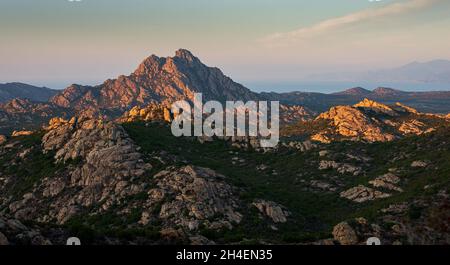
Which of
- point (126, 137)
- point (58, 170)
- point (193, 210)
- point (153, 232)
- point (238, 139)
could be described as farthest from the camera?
point (238, 139)

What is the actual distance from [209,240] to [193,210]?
62.8 feet

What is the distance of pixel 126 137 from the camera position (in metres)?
96.6

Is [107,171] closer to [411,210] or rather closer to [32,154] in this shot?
[32,154]

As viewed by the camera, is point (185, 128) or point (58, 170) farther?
point (185, 128)

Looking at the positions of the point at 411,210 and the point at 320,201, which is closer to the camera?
the point at 411,210

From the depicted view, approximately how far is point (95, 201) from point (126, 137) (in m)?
25.0

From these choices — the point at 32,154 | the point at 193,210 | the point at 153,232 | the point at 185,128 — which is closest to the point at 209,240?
the point at 153,232

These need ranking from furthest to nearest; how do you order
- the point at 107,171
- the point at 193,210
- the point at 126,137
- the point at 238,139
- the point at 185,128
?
the point at 185,128 → the point at 238,139 → the point at 126,137 → the point at 107,171 → the point at 193,210

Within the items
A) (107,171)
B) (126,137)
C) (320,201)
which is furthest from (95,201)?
(320,201)

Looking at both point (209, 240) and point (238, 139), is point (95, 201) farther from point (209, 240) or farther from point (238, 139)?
point (238, 139)
